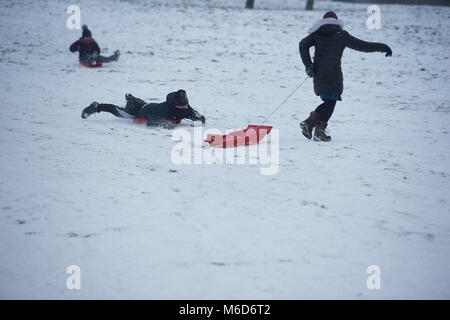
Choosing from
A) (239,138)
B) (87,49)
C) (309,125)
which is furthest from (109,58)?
(309,125)

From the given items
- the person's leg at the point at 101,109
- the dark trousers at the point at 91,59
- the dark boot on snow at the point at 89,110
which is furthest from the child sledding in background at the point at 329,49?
the dark trousers at the point at 91,59

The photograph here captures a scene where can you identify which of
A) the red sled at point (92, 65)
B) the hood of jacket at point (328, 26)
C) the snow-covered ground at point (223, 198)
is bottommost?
the snow-covered ground at point (223, 198)

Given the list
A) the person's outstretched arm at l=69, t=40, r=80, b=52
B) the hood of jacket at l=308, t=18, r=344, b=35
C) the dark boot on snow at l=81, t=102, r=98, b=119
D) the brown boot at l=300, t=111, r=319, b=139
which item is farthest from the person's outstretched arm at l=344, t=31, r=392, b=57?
the person's outstretched arm at l=69, t=40, r=80, b=52

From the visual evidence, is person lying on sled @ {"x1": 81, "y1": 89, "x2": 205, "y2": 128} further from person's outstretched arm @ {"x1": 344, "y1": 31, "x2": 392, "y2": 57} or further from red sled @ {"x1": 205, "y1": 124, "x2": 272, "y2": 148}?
person's outstretched arm @ {"x1": 344, "y1": 31, "x2": 392, "y2": 57}

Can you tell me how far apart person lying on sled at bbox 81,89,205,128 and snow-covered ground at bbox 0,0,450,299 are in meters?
0.19

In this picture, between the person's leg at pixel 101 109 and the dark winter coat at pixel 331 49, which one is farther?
the person's leg at pixel 101 109

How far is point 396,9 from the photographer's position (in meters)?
19.5

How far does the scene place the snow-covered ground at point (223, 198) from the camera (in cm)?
281

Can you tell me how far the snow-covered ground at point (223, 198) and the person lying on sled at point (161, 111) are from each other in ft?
0.62

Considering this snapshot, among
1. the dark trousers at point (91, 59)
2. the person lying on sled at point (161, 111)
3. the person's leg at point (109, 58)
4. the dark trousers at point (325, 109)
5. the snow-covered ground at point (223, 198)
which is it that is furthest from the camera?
the person's leg at point (109, 58)

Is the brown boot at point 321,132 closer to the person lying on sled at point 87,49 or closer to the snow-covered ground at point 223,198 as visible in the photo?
the snow-covered ground at point 223,198
